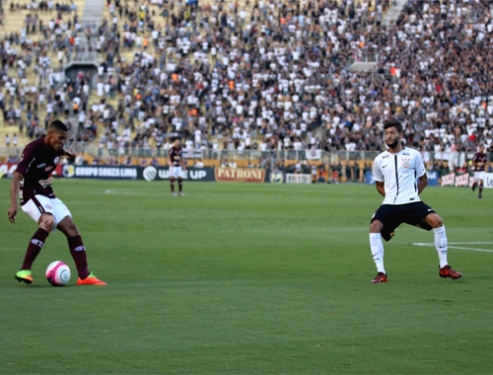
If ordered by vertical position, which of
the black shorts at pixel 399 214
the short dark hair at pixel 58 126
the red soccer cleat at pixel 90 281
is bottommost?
the red soccer cleat at pixel 90 281

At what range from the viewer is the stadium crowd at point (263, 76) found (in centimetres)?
5797

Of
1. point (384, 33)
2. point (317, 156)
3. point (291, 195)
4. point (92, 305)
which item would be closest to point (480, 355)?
point (92, 305)

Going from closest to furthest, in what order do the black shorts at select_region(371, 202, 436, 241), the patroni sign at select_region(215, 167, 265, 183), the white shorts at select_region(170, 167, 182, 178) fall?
the black shorts at select_region(371, 202, 436, 241) < the white shorts at select_region(170, 167, 182, 178) < the patroni sign at select_region(215, 167, 265, 183)

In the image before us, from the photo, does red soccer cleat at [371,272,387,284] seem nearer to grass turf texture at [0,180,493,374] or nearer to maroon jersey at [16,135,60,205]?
grass turf texture at [0,180,493,374]

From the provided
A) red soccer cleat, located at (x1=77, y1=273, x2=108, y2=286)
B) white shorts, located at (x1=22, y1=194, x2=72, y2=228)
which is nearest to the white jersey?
red soccer cleat, located at (x1=77, y1=273, x2=108, y2=286)

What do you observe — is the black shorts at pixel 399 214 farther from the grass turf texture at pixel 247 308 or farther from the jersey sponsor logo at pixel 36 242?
the jersey sponsor logo at pixel 36 242

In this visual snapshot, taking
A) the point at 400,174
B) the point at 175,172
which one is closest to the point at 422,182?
the point at 400,174

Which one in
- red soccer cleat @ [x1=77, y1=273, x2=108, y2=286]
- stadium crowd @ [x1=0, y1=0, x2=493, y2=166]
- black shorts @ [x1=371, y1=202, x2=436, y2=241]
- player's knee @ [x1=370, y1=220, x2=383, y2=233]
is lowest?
red soccer cleat @ [x1=77, y1=273, x2=108, y2=286]

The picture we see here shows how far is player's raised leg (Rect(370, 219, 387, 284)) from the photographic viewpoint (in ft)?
37.9

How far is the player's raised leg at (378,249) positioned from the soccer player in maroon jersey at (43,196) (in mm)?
3385

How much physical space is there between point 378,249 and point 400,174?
1005 mm

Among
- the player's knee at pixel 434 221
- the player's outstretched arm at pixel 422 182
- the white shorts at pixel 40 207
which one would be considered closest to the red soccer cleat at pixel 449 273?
the player's knee at pixel 434 221

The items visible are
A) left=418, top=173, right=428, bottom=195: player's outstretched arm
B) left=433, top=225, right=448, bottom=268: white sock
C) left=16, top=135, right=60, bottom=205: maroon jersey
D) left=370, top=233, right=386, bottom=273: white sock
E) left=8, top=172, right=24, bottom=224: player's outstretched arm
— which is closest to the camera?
left=8, top=172, right=24, bottom=224: player's outstretched arm

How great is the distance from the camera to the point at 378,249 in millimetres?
11648
